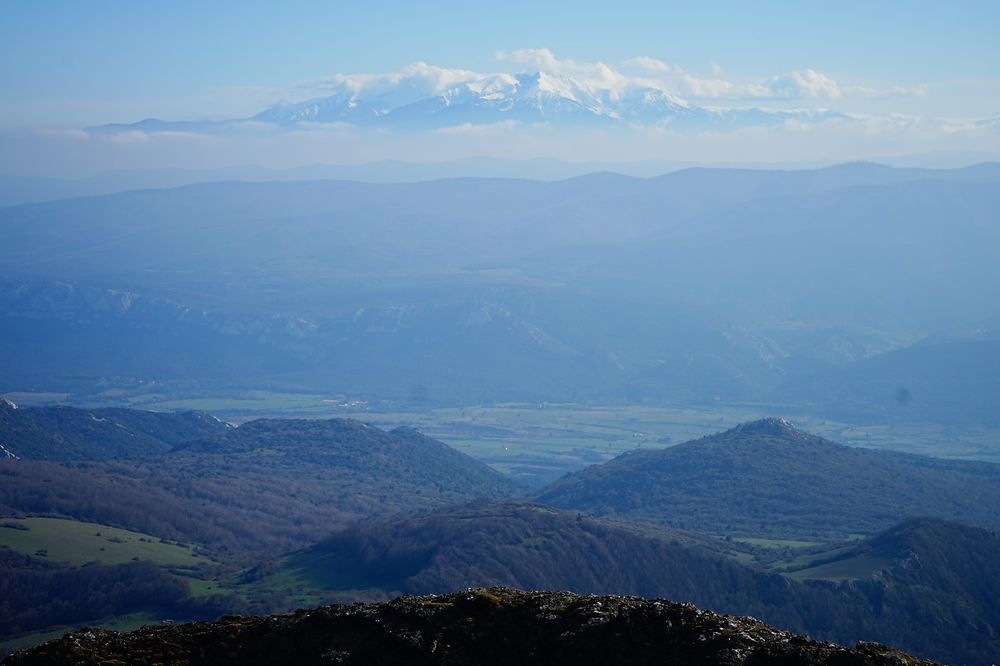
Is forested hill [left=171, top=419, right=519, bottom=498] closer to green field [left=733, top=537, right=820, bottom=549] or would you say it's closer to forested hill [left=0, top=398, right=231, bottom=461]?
forested hill [left=0, top=398, right=231, bottom=461]

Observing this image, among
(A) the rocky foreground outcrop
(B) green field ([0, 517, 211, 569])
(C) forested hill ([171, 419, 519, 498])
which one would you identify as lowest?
(C) forested hill ([171, 419, 519, 498])

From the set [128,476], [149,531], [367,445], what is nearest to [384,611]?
[149,531]

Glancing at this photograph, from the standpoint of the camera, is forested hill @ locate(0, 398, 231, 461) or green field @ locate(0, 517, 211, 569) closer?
green field @ locate(0, 517, 211, 569)

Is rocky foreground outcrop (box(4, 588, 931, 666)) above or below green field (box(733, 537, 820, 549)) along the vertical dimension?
above

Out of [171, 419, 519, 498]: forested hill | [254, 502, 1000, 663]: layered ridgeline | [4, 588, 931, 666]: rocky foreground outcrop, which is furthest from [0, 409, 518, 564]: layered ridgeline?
[4, 588, 931, 666]: rocky foreground outcrop

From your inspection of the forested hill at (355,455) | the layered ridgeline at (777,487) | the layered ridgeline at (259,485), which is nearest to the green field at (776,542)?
the layered ridgeline at (777,487)

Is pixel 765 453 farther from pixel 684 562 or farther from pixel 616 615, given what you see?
pixel 616 615

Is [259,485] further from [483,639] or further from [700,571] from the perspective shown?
[483,639]

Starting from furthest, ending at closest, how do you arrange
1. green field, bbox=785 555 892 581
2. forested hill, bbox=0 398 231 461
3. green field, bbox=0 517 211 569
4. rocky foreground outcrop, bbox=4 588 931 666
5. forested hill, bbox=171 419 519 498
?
forested hill, bbox=0 398 231 461 → forested hill, bbox=171 419 519 498 → green field, bbox=0 517 211 569 → green field, bbox=785 555 892 581 → rocky foreground outcrop, bbox=4 588 931 666
